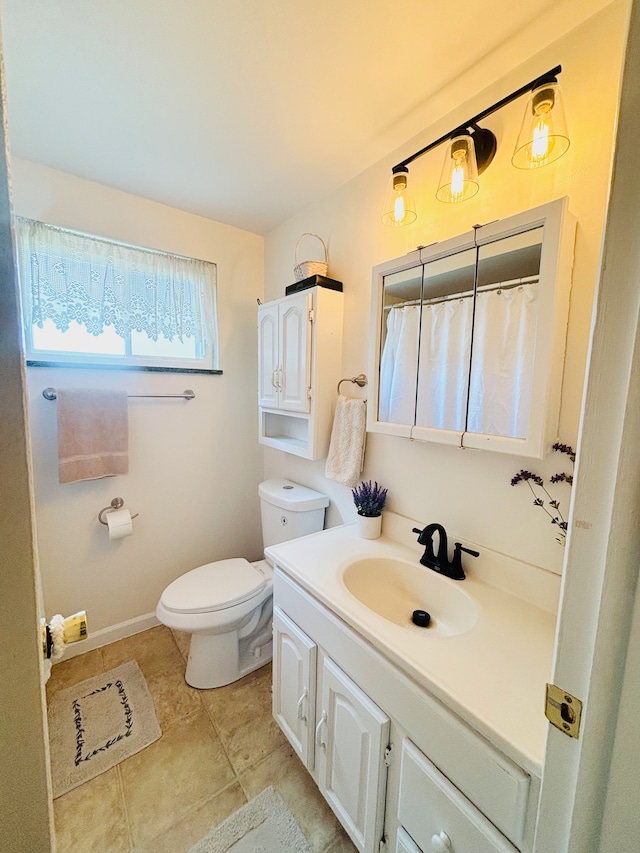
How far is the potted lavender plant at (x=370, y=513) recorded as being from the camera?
136 centimetres

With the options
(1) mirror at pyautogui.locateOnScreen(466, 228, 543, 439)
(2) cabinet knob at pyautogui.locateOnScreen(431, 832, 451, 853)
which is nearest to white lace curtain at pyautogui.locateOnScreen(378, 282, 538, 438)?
(1) mirror at pyautogui.locateOnScreen(466, 228, 543, 439)

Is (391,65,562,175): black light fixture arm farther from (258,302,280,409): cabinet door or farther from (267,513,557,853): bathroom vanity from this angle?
(267,513,557,853): bathroom vanity

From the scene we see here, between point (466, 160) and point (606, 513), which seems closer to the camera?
point (606, 513)

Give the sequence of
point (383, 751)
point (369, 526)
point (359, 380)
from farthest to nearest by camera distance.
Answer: point (359, 380), point (369, 526), point (383, 751)

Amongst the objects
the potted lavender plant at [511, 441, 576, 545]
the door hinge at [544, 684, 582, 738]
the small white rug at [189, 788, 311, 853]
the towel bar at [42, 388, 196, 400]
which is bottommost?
the small white rug at [189, 788, 311, 853]

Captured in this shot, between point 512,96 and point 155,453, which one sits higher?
point 512,96

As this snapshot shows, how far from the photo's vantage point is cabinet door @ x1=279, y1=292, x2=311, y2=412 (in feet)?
4.97

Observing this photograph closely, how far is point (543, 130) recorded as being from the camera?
0.84 metres

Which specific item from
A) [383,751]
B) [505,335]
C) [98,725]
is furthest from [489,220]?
[98,725]

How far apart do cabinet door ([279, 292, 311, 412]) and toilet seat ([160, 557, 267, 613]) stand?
34.8 inches

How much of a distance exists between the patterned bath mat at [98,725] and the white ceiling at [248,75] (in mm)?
2385

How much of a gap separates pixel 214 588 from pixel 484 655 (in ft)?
3.99

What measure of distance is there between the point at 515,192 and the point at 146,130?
52.9 inches

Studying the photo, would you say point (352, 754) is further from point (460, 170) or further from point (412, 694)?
point (460, 170)
